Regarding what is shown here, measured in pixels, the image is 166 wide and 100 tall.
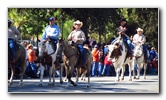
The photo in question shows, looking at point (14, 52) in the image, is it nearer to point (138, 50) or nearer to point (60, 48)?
point (60, 48)

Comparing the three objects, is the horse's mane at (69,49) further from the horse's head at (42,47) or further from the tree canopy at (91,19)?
the horse's head at (42,47)

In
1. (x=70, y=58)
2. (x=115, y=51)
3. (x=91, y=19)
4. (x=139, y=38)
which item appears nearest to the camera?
(x=91, y=19)

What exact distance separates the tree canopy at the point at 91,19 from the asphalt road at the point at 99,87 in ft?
2.49

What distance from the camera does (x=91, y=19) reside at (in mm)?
32250

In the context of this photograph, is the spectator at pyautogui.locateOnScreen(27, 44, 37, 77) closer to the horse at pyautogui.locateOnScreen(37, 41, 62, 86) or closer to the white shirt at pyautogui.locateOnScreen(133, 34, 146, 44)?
the horse at pyautogui.locateOnScreen(37, 41, 62, 86)

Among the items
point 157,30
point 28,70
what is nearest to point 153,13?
point 157,30

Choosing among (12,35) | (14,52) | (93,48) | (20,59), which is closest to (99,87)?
(93,48)

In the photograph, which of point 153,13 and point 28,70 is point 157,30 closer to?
point 153,13

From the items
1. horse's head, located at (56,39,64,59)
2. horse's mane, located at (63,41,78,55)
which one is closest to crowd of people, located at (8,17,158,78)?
horse's mane, located at (63,41,78,55)

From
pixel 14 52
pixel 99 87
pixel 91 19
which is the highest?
pixel 91 19

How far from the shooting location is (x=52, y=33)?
32312 millimetres

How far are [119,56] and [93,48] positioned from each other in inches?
27.3

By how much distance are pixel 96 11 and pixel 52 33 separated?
914mm

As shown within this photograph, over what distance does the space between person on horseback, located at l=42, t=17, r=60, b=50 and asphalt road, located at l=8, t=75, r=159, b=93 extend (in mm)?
765
